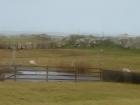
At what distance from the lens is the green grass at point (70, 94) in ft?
82.3

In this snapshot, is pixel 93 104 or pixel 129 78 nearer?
pixel 93 104

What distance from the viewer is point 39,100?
25781 mm

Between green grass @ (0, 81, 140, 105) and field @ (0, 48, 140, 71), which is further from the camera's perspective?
field @ (0, 48, 140, 71)

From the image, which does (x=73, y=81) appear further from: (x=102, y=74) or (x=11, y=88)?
(x=11, y=88)

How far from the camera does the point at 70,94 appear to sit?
28.1 m

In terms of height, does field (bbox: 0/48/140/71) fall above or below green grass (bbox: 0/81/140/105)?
below

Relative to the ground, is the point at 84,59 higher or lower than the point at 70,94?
lower

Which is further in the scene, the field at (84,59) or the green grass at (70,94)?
the field at (84,59)

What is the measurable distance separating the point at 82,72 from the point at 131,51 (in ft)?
170

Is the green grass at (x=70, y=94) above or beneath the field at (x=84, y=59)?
above

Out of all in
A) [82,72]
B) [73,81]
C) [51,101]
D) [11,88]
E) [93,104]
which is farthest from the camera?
[82,72]

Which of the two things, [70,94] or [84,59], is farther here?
[84,59]

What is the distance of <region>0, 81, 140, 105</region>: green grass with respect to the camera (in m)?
25.1

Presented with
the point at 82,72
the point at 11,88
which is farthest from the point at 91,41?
the point at 11,88
